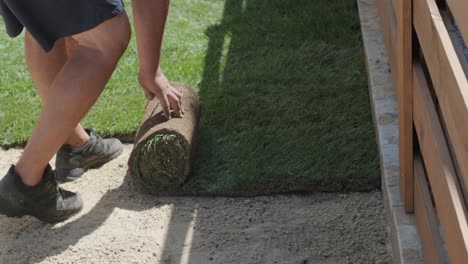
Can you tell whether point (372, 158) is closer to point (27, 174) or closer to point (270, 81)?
point (270, 81)

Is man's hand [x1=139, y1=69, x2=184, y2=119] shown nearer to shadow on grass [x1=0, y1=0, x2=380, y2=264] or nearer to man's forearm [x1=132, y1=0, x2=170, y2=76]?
man's forearm [x1=132, y1=0, x2=170, y2=76]

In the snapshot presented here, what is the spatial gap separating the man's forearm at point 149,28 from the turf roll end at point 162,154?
0.27 metres

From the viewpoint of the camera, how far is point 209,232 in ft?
11.0

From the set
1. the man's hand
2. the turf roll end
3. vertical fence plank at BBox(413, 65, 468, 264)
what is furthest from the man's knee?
vertical fence plank at BBox(413, 65, 468, 264)

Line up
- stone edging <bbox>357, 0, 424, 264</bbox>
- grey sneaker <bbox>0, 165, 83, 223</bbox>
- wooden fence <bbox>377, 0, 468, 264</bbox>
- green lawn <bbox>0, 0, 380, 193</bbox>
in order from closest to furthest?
wooden fence <bbox>377, 0, 468, 264</bbox>
stone edging <bbox>357, 0, 424, 264</bbox>
grey sneaker <bbox>0, 165, 83, 223</bbox>
green lawn <bbox>0, 0, 380, 193</bbox>

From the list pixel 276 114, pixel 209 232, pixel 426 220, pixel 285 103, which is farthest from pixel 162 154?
pixel 426 220

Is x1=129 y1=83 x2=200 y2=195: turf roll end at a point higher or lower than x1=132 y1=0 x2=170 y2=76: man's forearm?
lower

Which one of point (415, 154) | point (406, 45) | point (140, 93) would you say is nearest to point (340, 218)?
point (415, 154)

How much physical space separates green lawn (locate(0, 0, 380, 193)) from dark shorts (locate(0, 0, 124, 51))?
874 millimetres

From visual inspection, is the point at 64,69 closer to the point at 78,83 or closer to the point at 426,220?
the point at 78,83

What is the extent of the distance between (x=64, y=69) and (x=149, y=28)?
362 millimetres

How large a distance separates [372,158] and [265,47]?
1395 millimetres

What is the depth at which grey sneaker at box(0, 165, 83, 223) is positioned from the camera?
131 inches

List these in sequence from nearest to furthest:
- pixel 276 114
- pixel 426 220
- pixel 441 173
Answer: pixel 441 173 → pixel 426 220 → pixel 276 114
